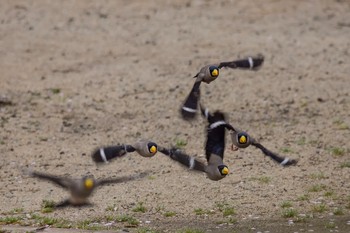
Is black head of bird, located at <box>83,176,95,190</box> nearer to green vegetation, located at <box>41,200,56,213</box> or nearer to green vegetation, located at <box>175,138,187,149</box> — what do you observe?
green vegetation, located at <box>41,200,56,213</box>

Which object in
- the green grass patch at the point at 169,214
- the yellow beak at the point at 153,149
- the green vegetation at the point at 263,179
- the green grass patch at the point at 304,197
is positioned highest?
the yellow beak at the point at 153,149

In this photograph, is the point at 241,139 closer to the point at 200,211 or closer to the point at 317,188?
the point at 200,211

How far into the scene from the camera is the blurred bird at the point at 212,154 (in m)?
11.8

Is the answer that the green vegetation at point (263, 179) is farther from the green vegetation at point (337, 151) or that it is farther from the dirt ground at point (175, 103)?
the green vegetation at point (337, 151)

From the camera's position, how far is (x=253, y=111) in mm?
15852

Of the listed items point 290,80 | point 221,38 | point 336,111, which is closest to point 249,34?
point 221,38

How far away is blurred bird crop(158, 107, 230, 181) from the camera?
464 inches

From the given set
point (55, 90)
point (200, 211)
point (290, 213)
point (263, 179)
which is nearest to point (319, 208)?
point (290, 213)

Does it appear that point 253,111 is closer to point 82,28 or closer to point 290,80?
point 290,80

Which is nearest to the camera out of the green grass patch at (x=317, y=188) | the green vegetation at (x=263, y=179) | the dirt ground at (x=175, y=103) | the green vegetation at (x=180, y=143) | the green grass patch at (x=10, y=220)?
the green grass patch at (x=10, y=220)

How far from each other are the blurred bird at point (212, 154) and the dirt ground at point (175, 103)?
25.5 inches

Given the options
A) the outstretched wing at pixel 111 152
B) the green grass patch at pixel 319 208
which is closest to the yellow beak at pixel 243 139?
the outstretched wing at pixel 111 152

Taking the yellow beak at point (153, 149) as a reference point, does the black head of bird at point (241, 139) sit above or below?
above

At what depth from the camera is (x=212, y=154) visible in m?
12.1
